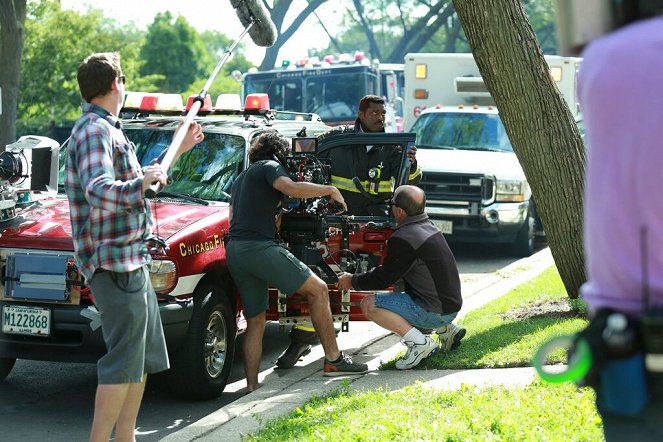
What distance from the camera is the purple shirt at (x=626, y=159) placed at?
8.21 ft

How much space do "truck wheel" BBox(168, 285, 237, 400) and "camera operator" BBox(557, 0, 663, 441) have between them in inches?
179

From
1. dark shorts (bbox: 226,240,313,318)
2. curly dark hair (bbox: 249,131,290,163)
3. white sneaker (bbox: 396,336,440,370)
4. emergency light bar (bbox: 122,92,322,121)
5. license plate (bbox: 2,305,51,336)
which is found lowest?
white sneaker (bbox: 396,336,440,370)

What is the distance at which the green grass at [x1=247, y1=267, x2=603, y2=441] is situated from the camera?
5156 mm

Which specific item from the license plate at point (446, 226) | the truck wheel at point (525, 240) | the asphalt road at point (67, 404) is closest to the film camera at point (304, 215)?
the asphalt road at point (67, 404)

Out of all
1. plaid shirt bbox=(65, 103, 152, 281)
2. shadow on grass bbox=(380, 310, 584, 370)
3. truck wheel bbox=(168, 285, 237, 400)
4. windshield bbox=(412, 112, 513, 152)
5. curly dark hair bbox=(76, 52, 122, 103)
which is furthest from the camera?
windshield bbox=(412, 112, 513, 152)

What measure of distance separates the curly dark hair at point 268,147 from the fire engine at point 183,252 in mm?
173

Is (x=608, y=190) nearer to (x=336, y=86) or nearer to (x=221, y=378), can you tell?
(x=221, y=378)

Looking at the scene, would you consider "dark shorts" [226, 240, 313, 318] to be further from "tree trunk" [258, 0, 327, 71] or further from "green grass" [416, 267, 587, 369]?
"tree trunk" [258, 0, 327, 71]

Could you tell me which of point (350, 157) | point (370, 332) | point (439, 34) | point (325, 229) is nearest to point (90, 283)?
point (325, 229)

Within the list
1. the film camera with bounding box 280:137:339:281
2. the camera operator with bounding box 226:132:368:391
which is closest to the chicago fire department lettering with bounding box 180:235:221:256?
the camera operator with bounding box 226:132:368:391

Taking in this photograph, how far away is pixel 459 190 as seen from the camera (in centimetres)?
1364

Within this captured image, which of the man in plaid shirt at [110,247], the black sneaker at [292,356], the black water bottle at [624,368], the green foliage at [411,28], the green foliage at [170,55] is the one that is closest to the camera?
the black water bottle at [624,368]

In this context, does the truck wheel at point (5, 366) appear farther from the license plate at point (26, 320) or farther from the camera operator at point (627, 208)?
the camera operator at point (627, 208)

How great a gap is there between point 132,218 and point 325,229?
9.93ft
